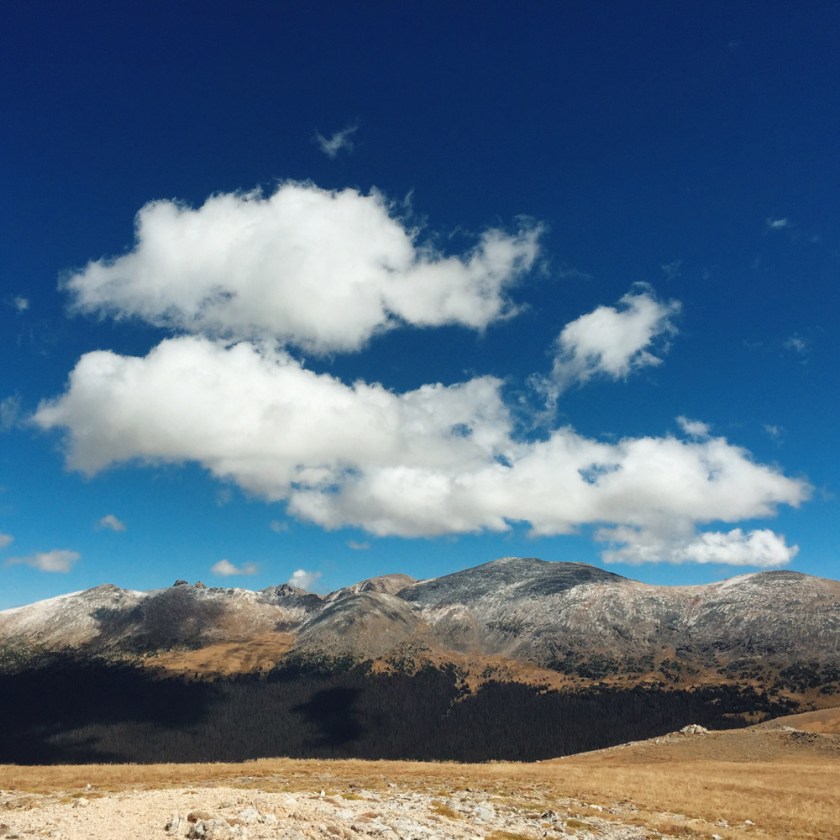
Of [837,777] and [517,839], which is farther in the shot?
[837,777]

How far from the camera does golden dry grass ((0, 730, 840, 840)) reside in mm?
38688

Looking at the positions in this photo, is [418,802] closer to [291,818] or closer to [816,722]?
[291,818]

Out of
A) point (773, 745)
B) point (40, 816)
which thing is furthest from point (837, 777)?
point (40, 816)

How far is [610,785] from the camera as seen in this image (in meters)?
53.4

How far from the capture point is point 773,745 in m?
95.8

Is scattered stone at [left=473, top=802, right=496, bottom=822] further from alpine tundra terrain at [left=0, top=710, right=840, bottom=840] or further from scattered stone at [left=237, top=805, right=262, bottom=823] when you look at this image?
scattered stone at [left=237, top=805, right=262, bottom=823]

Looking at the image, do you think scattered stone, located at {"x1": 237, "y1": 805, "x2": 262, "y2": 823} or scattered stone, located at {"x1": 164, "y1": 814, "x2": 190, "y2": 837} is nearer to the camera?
scattered stone, located at {"x1": 164, "y1": 814, "x2": 190, "y2": 837}

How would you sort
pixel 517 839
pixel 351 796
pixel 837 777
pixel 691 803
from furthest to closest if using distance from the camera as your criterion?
1. pixel 837 777
2. pixel 691 803
3. pixel 351 796
4. pixel 517 839

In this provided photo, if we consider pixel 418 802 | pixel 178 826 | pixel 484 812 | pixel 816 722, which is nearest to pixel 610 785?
pixel 484 812

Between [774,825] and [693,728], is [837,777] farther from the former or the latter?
[693,728]

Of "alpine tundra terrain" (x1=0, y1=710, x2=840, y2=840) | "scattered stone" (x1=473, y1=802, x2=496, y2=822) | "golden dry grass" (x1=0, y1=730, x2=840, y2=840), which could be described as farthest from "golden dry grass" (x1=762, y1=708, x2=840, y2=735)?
"scattered stone" (x1=473, y1=802, x2=496, y2=822)

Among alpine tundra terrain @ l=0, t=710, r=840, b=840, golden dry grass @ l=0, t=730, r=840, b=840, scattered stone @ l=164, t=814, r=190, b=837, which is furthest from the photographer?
golden dry grass @ l=0, t=730, r=840, b=840

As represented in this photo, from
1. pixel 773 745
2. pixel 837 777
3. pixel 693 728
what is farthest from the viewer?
pixel 693 728

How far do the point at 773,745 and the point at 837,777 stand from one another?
126 feet
